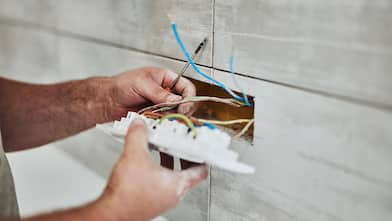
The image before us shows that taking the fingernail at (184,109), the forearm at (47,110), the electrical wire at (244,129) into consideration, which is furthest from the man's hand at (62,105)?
the electrical wire at (244,129)

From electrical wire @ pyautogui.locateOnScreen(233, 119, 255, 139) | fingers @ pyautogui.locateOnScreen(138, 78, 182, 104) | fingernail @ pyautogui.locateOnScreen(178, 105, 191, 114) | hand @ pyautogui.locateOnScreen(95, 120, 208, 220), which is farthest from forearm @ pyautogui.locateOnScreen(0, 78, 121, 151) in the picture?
hand @ pyautogui.locateOnScreen(95, 120, 208, 220)

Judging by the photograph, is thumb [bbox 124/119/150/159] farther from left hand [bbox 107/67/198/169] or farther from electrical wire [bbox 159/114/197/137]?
left hand [bbox 107/67/198/169]

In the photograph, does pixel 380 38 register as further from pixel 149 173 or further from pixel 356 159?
pixel 149 173

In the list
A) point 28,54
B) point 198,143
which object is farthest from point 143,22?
point 28,54

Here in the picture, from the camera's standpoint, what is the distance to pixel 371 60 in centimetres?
71

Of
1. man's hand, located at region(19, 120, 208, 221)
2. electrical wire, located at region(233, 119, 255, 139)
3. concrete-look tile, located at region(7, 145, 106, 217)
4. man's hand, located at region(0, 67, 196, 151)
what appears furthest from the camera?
concrete-look tile, located at region(7, 145, 106, 217)

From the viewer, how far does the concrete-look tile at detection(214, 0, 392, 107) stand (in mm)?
705

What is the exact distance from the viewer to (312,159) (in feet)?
2.78

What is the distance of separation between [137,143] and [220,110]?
379 mm

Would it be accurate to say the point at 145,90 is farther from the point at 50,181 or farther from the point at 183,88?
the point at 50,181

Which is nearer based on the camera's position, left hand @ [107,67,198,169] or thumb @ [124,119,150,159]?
thumb @ [124,119,150,159]

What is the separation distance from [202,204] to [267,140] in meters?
0.32

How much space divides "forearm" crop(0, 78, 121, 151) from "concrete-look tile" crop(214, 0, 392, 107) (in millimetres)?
405

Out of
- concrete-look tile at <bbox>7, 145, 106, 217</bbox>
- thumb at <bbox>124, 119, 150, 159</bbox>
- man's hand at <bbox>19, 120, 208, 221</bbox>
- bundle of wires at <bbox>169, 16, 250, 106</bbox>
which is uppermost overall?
bundle of wires at <bbox>169, 16, 250, 106</bbox>
